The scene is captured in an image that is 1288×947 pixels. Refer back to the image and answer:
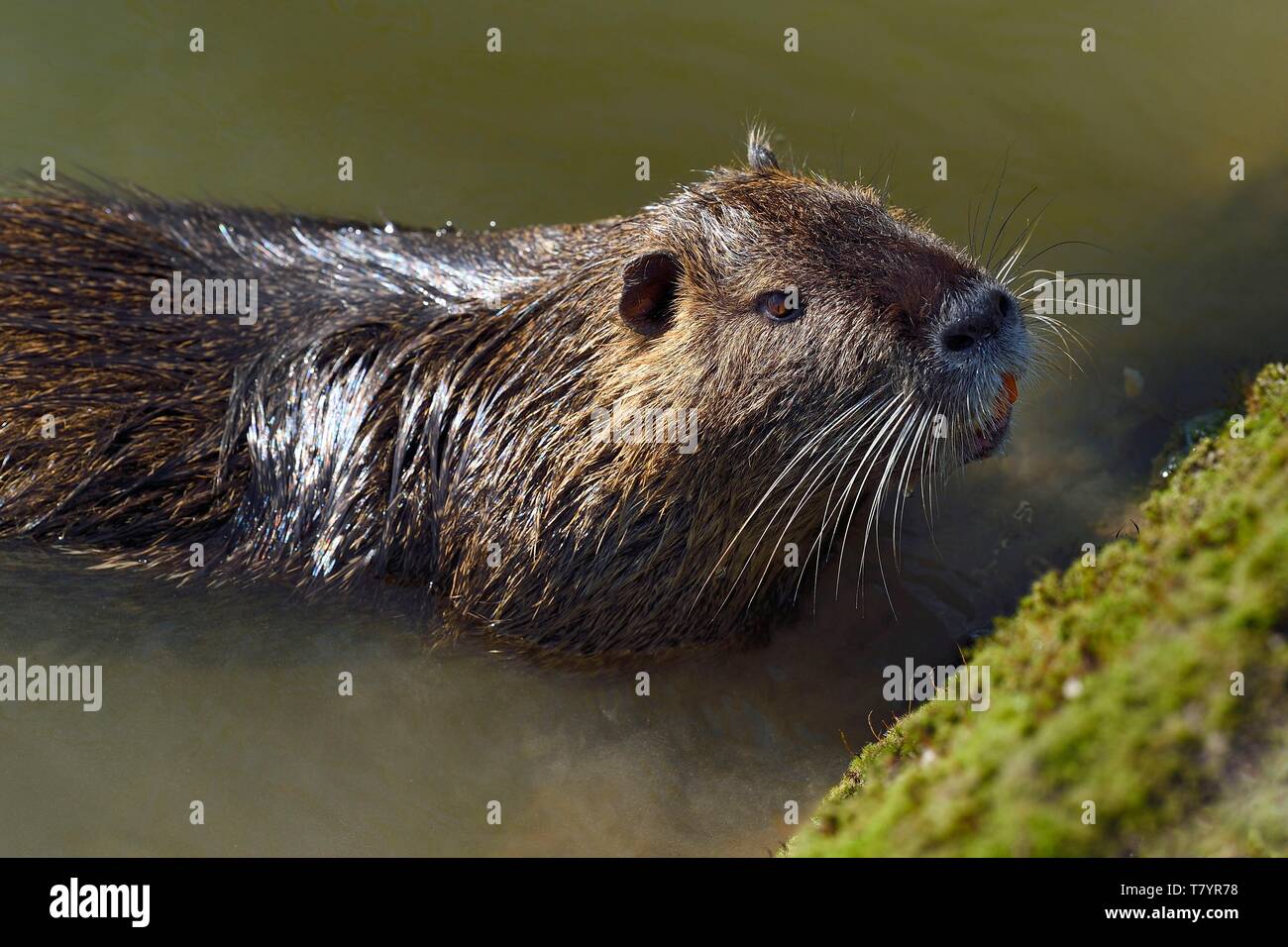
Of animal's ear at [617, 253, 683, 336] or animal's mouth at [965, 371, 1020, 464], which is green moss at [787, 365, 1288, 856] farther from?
animal's ear at [617, 253, 683, 336]

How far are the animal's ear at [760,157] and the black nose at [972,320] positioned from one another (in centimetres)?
107

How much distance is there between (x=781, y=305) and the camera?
432 centimetres

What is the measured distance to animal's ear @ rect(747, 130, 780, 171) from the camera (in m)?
4.89

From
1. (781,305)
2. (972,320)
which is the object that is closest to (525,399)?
(781,305)

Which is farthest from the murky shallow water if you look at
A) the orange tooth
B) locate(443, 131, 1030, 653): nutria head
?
the orange tooth

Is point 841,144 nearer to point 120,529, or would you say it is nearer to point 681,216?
point 681,216

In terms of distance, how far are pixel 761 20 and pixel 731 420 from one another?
12.3ft

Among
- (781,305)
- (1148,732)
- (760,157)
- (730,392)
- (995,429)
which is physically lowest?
(1148,732)

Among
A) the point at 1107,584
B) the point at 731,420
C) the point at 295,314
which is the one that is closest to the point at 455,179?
the point at 295,314

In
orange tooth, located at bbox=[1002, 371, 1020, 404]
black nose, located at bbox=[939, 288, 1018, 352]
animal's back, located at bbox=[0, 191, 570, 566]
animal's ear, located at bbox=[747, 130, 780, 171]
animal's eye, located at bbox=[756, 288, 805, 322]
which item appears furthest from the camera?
animal's ear, located at bbox=[747, 130, 780, 171]

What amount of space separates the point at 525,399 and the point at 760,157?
137 cm

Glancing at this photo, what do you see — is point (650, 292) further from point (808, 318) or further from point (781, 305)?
point (808, 318)

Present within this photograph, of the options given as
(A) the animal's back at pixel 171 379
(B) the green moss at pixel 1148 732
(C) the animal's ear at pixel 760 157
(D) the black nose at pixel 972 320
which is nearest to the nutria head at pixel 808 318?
(D) the black nose at pixel 972 320

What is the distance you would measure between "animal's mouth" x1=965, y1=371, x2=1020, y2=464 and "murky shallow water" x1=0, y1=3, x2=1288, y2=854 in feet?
2.75
